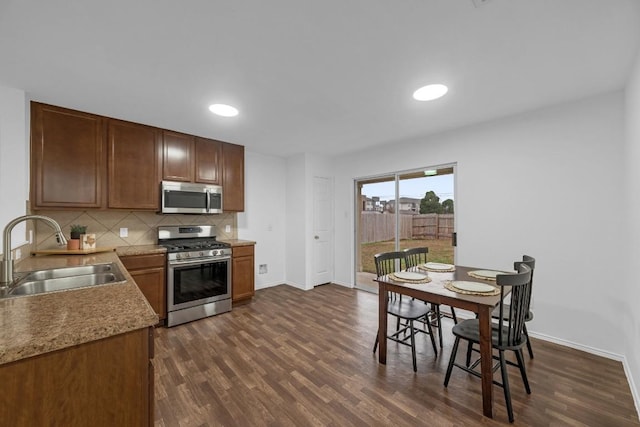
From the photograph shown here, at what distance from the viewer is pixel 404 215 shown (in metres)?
4.00

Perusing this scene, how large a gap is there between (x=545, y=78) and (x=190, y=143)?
383cm

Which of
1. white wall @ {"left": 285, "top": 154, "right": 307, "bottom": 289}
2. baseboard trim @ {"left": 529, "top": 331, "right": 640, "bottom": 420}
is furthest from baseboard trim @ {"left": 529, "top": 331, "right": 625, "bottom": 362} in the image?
white wall @ {"left": 285, "top": 154, "right": 307, "bottom": 289}

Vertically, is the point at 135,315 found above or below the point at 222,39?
below

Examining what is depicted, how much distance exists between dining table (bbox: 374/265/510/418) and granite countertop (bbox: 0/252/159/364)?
1.77 meters

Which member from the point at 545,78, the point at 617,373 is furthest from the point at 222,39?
the point at 617,373

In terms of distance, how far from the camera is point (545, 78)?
2109 millimetres

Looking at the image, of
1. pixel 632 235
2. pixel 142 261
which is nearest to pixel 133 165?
pixel 142 261

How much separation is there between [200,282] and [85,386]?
2.47 metres

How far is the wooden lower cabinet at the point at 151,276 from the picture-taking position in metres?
2.80

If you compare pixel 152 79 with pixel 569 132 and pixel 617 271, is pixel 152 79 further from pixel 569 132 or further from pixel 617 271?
pixel 617 271

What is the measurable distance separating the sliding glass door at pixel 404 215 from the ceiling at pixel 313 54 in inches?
Result: 44.2

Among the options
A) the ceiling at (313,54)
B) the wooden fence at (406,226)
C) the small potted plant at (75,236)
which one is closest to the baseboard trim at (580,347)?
the wooden fence at (406,226)

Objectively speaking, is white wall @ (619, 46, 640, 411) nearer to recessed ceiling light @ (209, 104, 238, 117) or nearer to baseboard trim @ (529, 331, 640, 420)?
baseboard trim @ (529, 331, 640, 420)

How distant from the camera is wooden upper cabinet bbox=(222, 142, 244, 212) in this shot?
383 centimetres
